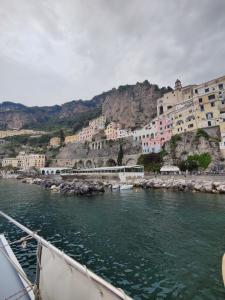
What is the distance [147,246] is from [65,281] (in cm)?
964

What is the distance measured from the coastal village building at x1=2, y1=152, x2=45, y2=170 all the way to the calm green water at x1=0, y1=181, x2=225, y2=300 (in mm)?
109162

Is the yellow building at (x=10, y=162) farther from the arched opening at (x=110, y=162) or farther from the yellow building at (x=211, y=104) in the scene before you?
the yellow building at (x=211, y=104)

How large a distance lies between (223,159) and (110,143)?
1911 inches

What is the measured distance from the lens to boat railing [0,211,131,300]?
9.35ft

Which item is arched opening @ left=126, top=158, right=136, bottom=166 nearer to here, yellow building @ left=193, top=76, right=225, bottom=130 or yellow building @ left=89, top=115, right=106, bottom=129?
yellow building @ left=193, top=76, right=225, bottom=130

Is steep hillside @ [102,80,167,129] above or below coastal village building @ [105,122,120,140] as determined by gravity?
above

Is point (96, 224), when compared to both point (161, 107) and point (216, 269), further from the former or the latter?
point (161, 107)

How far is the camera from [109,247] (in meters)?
12.1

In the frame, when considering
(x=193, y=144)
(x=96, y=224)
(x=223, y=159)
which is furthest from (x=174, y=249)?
(x=193, y=144)

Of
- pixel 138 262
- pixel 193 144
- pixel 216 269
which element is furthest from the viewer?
pixel 193 144

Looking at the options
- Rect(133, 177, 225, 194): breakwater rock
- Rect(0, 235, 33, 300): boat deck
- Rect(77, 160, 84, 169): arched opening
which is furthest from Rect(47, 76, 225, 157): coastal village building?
Rect(0, 235, 33, 300): boat deck


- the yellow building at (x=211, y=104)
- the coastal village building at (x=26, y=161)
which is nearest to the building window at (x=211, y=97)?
the yellow building at (x=211, y=104)

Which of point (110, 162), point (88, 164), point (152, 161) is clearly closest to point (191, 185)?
point (152, 161)

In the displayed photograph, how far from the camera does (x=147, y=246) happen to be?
12.2 metres
